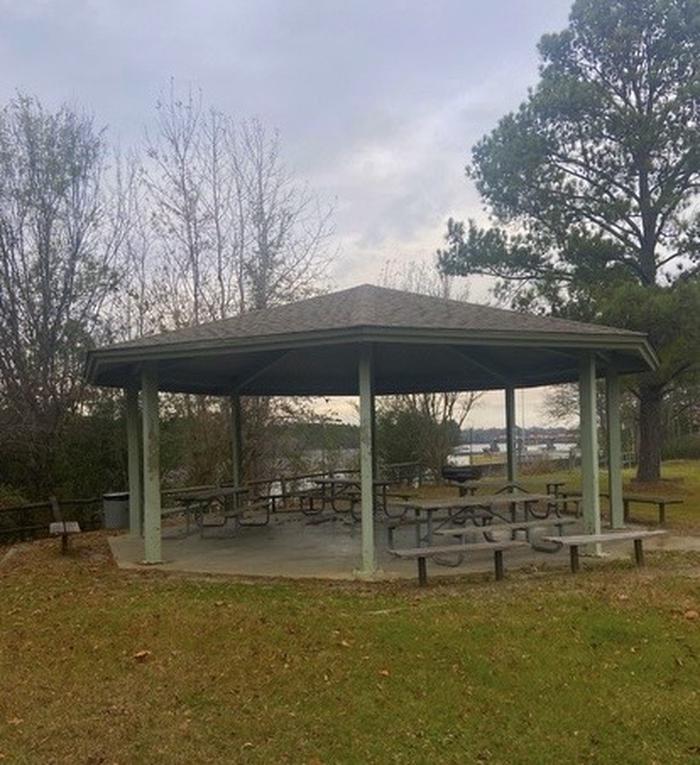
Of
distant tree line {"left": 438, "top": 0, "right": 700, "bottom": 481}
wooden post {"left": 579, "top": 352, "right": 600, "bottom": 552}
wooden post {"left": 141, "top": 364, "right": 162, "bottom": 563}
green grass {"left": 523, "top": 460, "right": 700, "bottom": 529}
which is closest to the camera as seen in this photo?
wooden post {"left": 141, "top": 364, "right": 162, "bottom": 563}

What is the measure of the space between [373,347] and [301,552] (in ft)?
9.04

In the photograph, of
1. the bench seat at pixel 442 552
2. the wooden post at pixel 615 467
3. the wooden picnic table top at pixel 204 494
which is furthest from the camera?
the wooden picnic table top at pixel 204 494

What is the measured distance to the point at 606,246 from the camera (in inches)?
662

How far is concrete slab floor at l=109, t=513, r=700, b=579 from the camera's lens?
7796 mm

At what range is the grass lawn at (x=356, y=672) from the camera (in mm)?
A: 3691

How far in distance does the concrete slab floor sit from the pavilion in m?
0.40

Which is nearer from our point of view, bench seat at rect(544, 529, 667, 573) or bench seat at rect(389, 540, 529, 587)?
bench seat at rect(389, 540, 529, 587)

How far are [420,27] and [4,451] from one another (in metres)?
11.4

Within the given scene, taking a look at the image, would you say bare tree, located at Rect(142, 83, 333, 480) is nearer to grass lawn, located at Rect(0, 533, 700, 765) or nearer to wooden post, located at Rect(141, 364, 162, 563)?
wooden post, located at Rect(141, 364, 162, 563)

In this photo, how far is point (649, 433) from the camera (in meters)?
18.1

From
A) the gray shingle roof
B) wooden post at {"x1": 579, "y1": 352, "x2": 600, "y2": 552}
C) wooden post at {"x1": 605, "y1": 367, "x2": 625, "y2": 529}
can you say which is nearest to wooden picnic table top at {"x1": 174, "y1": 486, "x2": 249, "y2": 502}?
the gray shingle roof

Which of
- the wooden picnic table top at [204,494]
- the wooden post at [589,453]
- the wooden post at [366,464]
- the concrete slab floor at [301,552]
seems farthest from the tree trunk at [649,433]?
the wooden post at [366,464]

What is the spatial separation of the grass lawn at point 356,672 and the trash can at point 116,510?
17.9 feet

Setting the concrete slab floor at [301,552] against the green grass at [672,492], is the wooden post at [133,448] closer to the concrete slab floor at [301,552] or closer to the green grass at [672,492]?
the concrete slab floor at [301,552]
